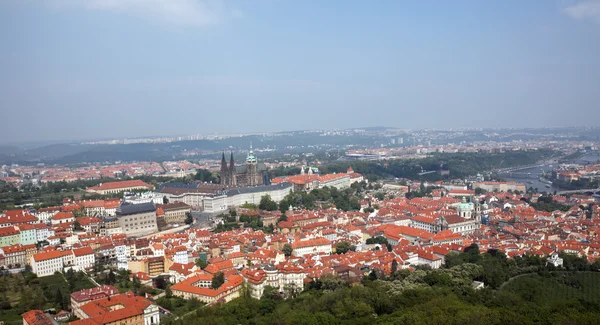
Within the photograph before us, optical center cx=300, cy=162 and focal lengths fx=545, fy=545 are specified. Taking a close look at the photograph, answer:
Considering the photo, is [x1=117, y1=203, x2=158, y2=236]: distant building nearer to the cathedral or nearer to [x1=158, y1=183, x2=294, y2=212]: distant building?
[x1=158, y1=183, x2=294, y2=212]: distant building

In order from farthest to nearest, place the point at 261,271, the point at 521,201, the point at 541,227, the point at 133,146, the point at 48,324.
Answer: the point at 133,146
the point at 521,201
the point at 541,227
the point at 261,271
the point at 48,324

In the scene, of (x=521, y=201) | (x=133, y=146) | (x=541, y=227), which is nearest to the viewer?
(x=541, y=227)

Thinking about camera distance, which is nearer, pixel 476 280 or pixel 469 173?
pixel 476 280

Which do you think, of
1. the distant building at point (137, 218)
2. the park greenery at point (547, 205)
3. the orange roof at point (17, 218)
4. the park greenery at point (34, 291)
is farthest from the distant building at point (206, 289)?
the park greenery at point (547, 205)

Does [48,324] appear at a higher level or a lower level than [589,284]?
higher

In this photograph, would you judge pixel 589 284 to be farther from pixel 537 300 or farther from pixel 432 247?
pixel 432 247

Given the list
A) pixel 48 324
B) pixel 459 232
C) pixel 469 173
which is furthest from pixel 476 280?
pixel 469 173

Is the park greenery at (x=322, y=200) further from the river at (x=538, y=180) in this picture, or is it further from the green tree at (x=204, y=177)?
the river at (x=538, y=180)

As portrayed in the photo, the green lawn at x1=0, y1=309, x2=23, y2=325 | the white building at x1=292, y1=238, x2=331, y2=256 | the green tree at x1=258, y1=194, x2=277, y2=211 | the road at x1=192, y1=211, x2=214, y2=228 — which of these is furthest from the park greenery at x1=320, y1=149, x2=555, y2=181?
the green lawn at x1=0, y1=309, x2=23, y2=325
